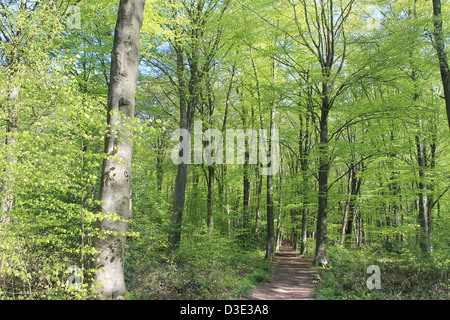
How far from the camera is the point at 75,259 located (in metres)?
4.90

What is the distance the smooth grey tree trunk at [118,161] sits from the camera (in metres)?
3.46

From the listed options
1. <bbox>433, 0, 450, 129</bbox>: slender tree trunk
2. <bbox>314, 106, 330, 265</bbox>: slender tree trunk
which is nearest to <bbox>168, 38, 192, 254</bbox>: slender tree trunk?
<bbox>314, 106, 330, 265</bbox>: slender tree trunk

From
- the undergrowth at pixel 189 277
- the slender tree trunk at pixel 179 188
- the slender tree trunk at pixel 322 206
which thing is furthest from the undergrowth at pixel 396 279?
the slender tree trunk at pixel 179 188

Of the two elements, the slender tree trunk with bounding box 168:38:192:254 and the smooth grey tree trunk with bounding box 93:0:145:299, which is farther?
the slender tree trunk with bounding box 168:38:192:254

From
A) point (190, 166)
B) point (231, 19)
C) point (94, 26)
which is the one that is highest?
point (231, 19)

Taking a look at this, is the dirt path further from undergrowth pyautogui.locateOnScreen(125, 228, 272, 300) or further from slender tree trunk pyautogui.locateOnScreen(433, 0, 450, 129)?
slender tree trunk pyautogui.locateOnScreen(433, 0, 450, 129)

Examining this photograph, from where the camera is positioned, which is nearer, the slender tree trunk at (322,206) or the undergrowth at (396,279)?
the undergrowth at (396,279)

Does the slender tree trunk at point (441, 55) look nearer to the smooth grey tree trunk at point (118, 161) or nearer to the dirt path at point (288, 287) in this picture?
the dirt path at point (288, 287)

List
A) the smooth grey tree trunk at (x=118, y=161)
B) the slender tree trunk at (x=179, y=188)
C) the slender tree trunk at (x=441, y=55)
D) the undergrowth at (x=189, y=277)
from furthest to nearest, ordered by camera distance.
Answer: the slender tree trunk at (x=179, y=188) < the slender tree trunk at (x=441, y=55) < the undergrowth at (x=189, y=277) < the smooth grey tree trunk at (x=118, y=161)

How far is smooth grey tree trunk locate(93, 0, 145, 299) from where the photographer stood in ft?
11.3

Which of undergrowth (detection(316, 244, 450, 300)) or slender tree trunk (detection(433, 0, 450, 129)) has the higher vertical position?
slender tree trunk (detection(433, 0, 450, 129))
